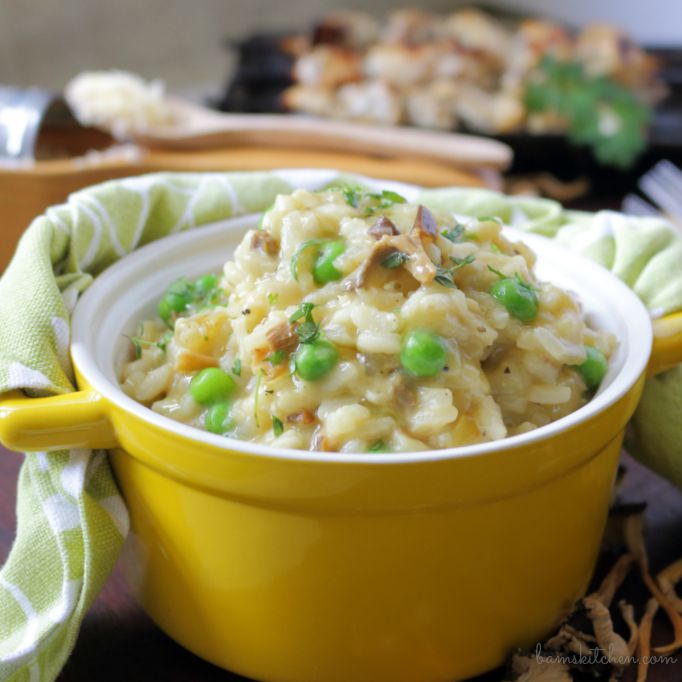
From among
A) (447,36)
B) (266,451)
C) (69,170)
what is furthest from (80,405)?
(447,36)

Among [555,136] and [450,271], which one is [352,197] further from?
[555,136]

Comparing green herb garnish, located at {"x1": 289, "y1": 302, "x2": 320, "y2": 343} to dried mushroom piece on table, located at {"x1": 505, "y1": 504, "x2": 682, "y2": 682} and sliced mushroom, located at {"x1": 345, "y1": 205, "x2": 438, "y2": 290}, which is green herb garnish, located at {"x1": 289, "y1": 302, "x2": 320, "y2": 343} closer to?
sliced mushroom, located at {"x1": 345, "y1": 205, "x2": 438, "y2": 290}

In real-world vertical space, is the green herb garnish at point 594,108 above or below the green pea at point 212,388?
below

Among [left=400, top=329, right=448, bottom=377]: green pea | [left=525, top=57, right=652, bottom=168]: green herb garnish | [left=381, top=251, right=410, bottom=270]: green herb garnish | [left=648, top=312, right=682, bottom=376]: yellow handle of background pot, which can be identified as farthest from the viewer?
[left=525, top=57, right=652, bottom=168]: green herb garnish

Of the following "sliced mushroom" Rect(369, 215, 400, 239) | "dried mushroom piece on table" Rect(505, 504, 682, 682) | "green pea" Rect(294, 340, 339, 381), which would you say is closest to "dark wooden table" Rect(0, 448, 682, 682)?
"dried mushroom piece on table" Rect(505, 504, 682, 682)

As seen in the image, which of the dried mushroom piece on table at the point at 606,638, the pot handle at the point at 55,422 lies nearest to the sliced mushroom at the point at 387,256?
the pot handle at the point at 55,422

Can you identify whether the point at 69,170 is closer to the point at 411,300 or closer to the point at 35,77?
the point at 411,300

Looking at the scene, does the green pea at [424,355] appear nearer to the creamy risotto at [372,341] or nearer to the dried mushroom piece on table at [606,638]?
the creamy risotto at [372,341]
